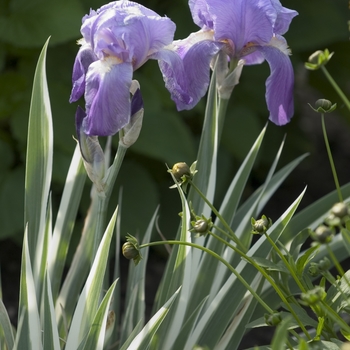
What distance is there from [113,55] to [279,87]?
0.88ft

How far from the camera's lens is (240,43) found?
0.90 metres

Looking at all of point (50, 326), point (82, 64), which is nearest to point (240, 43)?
point (82, 64)

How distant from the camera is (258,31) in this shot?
888mm

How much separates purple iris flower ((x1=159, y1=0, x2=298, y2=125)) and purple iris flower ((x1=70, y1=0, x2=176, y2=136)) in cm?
5

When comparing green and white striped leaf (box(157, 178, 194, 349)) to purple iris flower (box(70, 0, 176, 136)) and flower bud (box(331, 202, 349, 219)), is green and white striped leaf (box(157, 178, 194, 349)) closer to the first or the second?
purple iris flower (box(70, 0, 176, 136))

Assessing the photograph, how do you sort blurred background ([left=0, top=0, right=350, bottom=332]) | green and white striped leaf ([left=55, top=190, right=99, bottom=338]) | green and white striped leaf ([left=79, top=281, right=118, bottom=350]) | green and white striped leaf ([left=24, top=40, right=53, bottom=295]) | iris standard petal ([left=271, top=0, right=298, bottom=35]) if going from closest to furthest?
1. green and white striped leaf ([left=79, top=281, right=118, bottom=350])
2. iris standard petal ([left=271, top=0, right=298, bottom=35])
3. green and white striped leaf ([left=24, top=40, right=53, bottom=295])
4. green and white striped leaf ([left=55, top=190, right=99, bottom=338])
5. blurred background ([left=0, top=0, right=350, bottom=332])

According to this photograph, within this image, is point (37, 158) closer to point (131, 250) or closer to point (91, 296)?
point (91, 296)

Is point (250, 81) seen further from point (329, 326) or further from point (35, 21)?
point (329, 326)

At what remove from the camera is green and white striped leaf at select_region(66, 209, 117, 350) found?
0.84 m

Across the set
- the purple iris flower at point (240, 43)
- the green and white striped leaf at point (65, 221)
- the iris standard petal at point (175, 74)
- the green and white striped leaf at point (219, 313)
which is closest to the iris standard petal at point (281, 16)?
the purple iris flower at point (240, 43)

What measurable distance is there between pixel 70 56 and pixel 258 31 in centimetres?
90

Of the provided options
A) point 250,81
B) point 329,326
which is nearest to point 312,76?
point 250,81

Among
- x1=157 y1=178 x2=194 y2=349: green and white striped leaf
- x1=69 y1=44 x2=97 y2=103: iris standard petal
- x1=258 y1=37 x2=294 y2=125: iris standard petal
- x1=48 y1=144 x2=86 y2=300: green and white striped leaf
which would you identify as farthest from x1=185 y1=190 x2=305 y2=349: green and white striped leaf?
x1=69 y1=44 x2=97 y2=103: iris standard petal

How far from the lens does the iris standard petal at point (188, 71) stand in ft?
2.70
